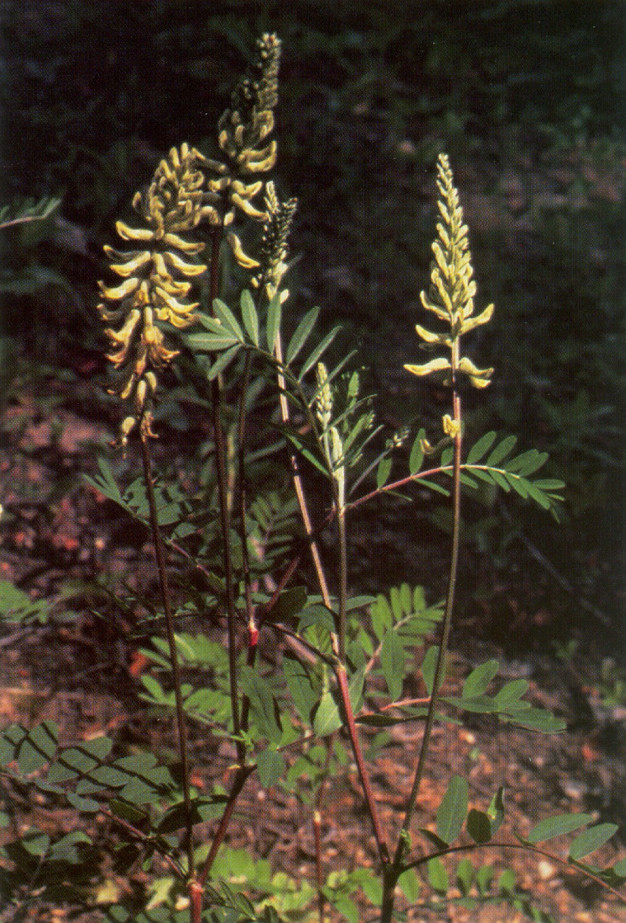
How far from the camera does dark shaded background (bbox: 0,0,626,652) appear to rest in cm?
291

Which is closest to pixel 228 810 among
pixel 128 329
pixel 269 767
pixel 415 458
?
pixel 269 767

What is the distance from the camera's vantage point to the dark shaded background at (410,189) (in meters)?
2.91

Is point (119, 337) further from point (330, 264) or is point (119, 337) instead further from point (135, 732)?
point (330, 264)

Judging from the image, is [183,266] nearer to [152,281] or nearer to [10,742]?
[152,281]

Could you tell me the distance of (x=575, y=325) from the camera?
3537 mm

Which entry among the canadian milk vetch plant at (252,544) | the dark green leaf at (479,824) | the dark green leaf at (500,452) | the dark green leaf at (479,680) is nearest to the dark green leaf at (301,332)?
the canadian milk vetch plant at (252,544)

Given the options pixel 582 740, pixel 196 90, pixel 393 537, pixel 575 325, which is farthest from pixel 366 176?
pixel 582 740

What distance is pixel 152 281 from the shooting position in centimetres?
98

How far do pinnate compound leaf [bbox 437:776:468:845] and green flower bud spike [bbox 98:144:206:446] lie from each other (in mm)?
728

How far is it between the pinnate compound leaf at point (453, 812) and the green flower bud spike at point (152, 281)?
28.6 inches

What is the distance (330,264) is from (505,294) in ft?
2.59

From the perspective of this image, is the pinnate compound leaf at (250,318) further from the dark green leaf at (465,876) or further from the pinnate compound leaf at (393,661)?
the dark green leaf at (465,876)

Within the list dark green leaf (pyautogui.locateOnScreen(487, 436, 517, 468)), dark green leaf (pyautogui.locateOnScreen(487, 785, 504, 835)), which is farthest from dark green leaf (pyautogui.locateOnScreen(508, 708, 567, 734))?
dark green leaf (pyautogui.locateOnScreen(487, 436, 517, 468))

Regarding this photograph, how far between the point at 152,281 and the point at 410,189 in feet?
11.0
